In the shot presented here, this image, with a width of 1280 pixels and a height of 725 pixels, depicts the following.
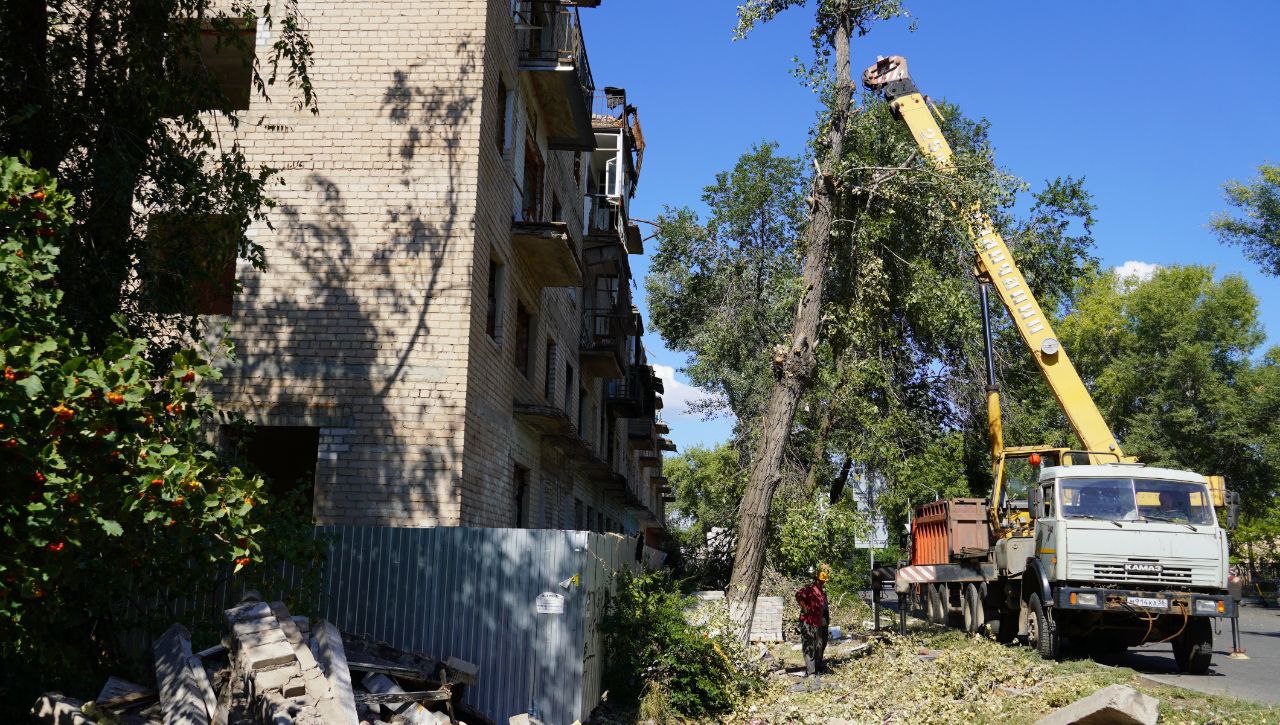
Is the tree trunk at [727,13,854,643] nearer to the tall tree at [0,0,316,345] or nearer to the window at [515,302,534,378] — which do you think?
the window at [515,302,534,378]

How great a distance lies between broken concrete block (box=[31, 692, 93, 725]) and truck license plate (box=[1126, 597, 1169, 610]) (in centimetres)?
1221

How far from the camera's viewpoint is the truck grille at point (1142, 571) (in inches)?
519

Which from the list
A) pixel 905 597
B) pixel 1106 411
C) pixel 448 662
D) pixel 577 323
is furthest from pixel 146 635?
pixel 1106 411

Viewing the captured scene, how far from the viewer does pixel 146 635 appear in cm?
933

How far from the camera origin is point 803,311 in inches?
607

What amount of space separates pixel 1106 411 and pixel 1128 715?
133 feet

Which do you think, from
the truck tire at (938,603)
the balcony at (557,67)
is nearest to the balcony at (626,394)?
the balcony at (557,67)

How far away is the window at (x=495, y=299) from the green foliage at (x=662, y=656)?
15.6 feet

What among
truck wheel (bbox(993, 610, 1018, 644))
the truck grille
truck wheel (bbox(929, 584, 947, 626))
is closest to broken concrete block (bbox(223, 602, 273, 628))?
the truck grille

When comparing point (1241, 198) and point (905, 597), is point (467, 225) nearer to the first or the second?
point (905, 597)

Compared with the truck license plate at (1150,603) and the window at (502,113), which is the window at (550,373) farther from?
the truck license plate at (1150,603)

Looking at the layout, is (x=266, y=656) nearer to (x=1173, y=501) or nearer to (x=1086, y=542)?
(x=1086, y=542)

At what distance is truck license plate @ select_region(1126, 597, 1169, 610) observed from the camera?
42.4ft

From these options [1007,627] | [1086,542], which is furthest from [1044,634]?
[1007,627]
